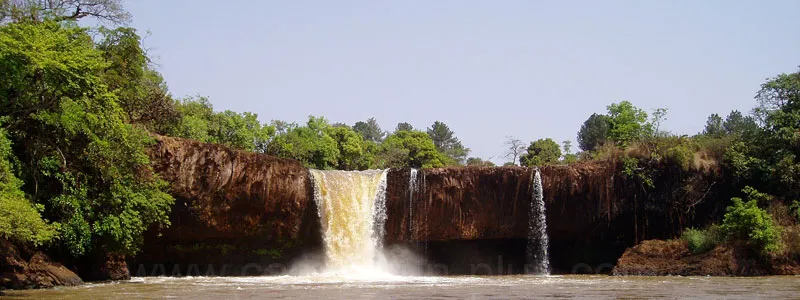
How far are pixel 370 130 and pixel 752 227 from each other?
279 ft

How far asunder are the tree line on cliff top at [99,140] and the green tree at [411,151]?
22.5 meters

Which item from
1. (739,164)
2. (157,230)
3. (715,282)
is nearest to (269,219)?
(157,230)

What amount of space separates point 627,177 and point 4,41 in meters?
23.3

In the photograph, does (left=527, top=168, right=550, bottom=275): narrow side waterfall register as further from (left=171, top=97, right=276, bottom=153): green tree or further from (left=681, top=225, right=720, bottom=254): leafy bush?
(left=171, top=97, right=276, bottom=153): green tree

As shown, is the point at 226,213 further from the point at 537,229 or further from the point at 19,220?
the point at 19,220

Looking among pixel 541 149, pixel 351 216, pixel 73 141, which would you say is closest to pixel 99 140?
pixel 73 141

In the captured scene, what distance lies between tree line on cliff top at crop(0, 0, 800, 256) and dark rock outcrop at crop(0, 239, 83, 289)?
1.98 ft

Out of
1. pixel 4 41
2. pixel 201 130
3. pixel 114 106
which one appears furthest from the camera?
pixel 201 130

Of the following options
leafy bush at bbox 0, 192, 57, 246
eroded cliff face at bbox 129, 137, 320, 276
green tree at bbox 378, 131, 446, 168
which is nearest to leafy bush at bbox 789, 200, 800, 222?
eroded cliff face at bbox 129, 137, 320, 276

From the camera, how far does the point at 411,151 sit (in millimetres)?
65812

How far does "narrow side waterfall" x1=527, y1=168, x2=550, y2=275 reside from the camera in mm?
34656

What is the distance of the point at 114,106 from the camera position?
24.3 m

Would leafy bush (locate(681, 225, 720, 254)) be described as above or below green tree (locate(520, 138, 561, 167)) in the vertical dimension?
below

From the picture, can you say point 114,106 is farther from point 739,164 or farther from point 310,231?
point 739,164
